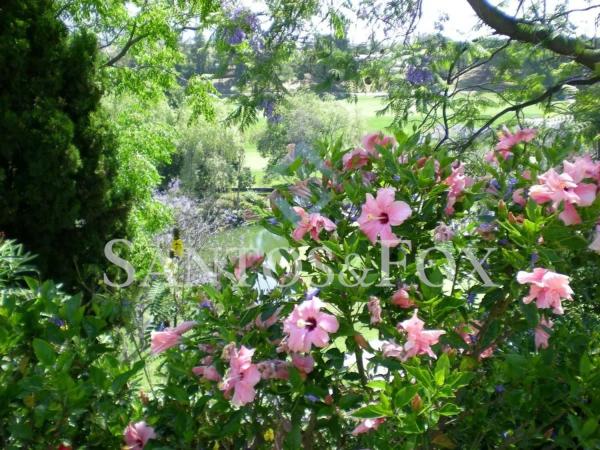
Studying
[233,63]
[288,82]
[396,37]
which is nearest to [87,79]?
[233,63]

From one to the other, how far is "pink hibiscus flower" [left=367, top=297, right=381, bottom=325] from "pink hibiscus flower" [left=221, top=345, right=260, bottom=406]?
250mm

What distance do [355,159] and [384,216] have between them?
0.94ft

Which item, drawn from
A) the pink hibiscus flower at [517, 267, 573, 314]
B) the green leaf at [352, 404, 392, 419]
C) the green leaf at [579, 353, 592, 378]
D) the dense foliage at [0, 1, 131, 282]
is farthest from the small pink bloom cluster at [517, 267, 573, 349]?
the dense foliage at [0, 1, 131, 282]

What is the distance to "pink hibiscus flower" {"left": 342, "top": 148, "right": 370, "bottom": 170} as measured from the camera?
5.24 feet

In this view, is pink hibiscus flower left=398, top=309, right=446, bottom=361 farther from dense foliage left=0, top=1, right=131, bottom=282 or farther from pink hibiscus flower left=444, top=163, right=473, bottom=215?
dense foliage left=0, top=1, right=131, bottom=282

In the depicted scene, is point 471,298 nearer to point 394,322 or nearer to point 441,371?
point 394,322

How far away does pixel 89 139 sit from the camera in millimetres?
4859

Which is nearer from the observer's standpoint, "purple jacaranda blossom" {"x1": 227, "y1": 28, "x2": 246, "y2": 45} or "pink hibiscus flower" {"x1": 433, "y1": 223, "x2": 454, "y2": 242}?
"pink hibiscus flower" {"x1": 433, "y1": 223, "x2": 454, "y2": 242}

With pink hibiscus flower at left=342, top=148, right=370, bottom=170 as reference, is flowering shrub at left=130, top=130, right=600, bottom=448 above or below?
below

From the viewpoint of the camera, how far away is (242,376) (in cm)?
124

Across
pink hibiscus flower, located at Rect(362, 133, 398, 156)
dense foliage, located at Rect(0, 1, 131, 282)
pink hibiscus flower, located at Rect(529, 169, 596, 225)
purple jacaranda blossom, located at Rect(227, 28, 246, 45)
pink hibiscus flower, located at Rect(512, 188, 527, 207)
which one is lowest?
dense foliage, located at Rect(0, 1, 131, 282)

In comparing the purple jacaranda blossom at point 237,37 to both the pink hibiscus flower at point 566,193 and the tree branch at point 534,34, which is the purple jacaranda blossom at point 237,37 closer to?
the tree branch at point 534,34

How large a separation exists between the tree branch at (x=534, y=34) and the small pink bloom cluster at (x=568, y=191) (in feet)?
6.74

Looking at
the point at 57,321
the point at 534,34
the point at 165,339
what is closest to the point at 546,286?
the point at 165,339
